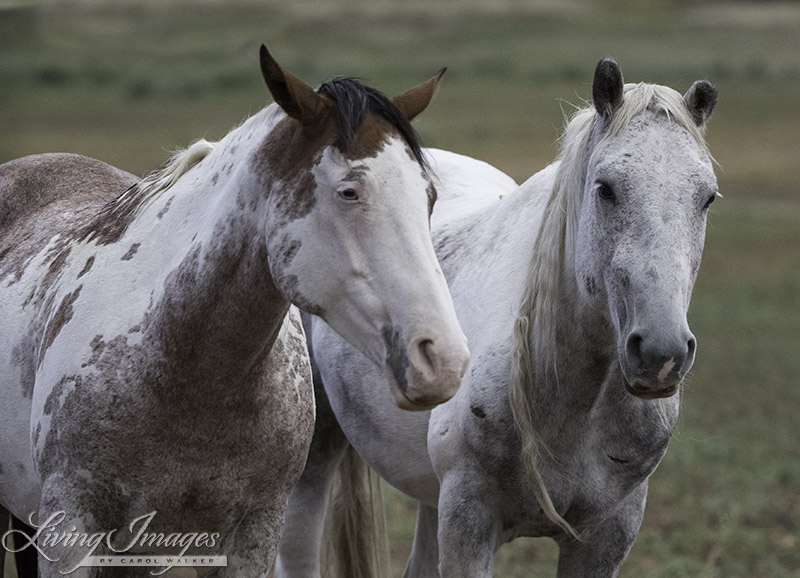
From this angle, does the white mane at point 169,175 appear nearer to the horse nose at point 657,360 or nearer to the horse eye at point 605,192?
the horse eye at point 605,192

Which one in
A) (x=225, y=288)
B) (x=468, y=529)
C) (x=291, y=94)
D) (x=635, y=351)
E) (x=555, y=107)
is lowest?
(x=555, y=107)

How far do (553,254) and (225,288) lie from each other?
3.34 feet

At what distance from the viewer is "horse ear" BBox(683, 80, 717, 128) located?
2.78 meters

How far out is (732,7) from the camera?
29656mm

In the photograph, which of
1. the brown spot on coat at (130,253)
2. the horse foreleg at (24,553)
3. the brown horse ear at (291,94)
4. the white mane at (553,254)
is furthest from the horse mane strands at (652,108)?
the horse foreleg at (24,553)

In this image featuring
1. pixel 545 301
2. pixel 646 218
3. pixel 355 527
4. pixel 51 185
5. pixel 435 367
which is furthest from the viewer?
pixel 355 527

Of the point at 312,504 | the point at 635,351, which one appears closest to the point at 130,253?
the point at 635,351

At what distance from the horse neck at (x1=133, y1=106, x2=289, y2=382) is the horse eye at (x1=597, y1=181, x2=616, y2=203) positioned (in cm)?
88

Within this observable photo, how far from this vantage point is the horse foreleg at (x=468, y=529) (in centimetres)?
289

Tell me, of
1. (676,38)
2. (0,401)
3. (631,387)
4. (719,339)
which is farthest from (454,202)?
(676,38)

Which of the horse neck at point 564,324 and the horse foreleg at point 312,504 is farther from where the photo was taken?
the horse foreleg at point 312,504

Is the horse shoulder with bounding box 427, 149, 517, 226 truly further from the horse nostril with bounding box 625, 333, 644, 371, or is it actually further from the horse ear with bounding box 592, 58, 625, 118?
the horse nostril with bounding box 625, 333, 644, 371

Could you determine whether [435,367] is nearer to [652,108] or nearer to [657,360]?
[657,360]

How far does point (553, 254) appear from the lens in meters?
2.93
